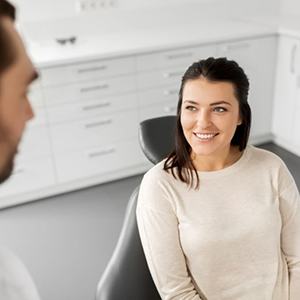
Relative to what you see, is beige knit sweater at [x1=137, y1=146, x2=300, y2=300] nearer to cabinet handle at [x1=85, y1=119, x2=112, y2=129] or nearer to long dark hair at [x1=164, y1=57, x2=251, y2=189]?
long dark hair at [x1=164, y1=57, x2=251, y2=189]

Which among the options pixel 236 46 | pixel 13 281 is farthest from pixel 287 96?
pixel 13 281

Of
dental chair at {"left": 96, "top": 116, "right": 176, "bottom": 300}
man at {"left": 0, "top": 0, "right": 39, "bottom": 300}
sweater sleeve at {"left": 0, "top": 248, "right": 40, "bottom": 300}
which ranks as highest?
man at {"left": 0, "top": 0, "right": 39, "bottom": 300}

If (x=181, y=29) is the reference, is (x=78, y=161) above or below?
below

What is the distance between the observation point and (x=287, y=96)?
3.18 meters

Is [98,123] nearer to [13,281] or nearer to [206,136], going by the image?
[206,136]

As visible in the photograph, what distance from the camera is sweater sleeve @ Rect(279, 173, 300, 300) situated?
1251mm

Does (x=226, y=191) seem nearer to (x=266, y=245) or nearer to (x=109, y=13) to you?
(x=266, y=245)

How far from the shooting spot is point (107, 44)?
285 centimetres

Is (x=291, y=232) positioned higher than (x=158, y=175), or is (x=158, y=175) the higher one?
(x=158, y=175)

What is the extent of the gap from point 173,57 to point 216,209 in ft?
5.88

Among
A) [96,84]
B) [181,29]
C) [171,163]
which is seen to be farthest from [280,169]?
[181,29]

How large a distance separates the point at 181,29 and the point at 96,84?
0.92 m

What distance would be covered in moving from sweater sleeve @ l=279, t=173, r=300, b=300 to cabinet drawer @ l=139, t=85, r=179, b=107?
1.69 meters

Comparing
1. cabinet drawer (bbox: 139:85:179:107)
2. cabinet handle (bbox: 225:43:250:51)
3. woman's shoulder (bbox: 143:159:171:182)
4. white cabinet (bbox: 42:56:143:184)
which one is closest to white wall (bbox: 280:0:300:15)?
cabinet handle (bbox: 225:43:250:51)
